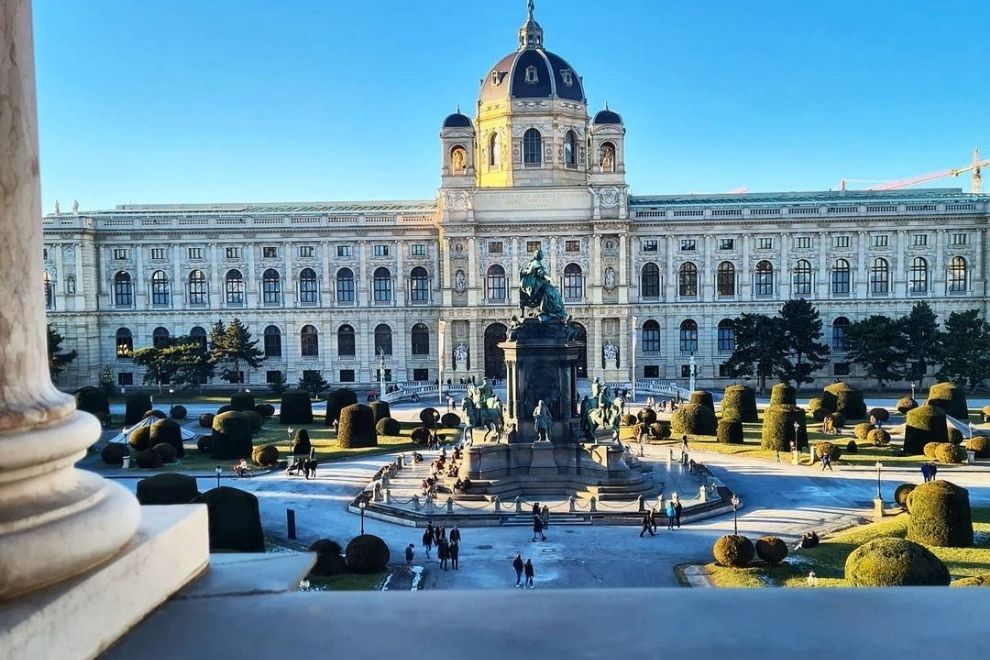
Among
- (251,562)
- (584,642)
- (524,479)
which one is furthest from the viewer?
(524,479)

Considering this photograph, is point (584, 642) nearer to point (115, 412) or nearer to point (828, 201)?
point (115, 412)

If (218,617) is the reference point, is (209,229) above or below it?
above

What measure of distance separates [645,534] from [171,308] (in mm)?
51212

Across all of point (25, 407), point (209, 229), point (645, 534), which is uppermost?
point (209, 229)

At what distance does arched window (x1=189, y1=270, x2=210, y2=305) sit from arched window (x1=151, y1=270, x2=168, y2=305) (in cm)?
192

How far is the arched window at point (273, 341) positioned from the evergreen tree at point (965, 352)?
46388 mm

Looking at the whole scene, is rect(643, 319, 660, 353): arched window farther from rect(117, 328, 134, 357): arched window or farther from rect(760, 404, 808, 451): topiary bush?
rect(117, 328, 134, 357): arched window

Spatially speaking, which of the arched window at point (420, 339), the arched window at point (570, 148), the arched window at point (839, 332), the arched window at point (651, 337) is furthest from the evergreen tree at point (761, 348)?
the arched window at point (420, 339)

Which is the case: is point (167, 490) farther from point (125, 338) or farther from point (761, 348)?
point (125, 338)

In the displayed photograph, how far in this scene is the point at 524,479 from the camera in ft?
88.7

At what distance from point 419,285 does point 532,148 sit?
14.4 metres

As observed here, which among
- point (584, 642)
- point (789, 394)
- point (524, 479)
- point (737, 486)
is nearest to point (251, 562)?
point (584, 642)

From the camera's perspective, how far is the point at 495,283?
2496 inches

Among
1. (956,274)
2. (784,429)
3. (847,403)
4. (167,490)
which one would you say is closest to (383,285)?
(847,403)
